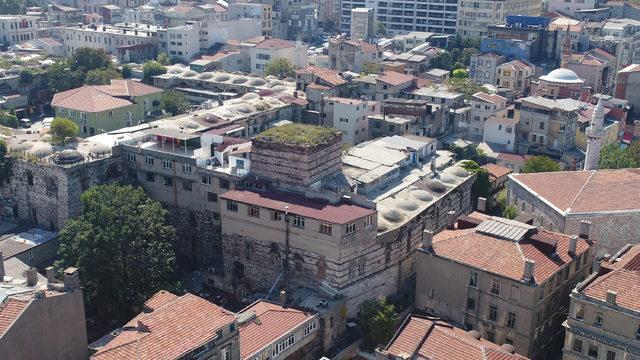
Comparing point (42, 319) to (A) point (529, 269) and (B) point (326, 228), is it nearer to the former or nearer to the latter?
(B) point (326, 228)

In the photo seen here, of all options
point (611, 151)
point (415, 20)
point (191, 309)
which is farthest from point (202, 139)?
point (415, 20)

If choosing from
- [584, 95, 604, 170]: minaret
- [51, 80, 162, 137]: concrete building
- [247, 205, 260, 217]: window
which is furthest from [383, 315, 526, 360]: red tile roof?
[51, 80, 162, 137]: concrete building

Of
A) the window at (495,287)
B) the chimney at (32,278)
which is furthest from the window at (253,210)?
the window at (495,287)

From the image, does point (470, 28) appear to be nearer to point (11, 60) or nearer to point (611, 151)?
point (611, 151)

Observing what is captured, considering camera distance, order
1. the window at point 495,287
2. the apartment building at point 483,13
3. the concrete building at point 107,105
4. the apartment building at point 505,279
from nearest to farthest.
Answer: the apartment building at point 505,279, the window at point 495,287, the concrete building at point 107,105, the apartment building at point 483,13

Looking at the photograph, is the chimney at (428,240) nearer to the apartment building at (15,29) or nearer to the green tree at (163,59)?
the green tree at (163,59)

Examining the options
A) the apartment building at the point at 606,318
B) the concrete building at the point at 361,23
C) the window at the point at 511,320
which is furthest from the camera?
the concrete building at the point at 361,23
